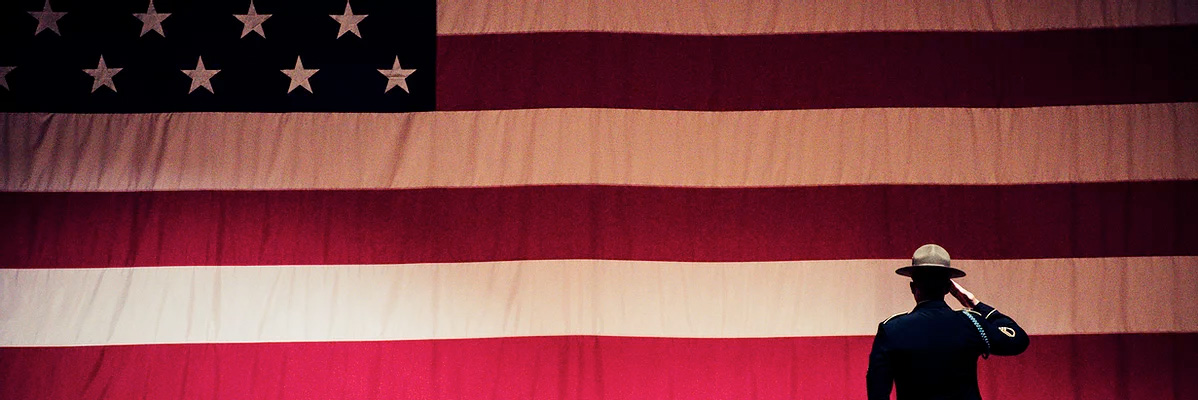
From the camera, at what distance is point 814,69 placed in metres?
3.35

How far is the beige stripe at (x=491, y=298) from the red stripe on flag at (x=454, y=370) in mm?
44

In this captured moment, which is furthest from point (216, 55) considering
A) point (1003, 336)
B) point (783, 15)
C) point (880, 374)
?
point (1003, 336)

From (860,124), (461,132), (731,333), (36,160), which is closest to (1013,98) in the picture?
(860,124)

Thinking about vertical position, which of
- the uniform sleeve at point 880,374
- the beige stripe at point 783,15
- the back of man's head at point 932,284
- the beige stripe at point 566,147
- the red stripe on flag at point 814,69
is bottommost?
the uniform sleeve at point 880,374

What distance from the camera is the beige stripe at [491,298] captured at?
3191 millimetres

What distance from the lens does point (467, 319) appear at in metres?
3.22

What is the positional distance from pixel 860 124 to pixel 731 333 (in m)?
0.91

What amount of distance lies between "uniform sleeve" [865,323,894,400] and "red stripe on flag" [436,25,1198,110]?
51.3 inches

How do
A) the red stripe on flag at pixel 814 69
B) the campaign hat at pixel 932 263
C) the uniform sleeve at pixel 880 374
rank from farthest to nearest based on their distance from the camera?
the red stripe on flag at pixel 814 69, the campaign hat at pixel 932 263, the uniform sleeve at pixel 880 374

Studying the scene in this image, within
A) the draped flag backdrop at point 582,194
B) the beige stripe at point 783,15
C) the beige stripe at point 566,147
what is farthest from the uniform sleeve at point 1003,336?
the beige stripe at point 783,15

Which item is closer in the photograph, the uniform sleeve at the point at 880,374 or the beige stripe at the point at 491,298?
the uniform sleeve at the point at 880,374

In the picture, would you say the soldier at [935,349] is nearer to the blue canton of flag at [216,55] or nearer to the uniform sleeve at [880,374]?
the uniform sleeve at [880,374]

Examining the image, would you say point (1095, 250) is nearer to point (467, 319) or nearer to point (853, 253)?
point (853, 253)

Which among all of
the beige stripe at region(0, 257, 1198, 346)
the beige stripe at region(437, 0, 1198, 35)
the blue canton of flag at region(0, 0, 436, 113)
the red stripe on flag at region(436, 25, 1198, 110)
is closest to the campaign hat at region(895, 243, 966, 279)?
the beige stripe at region(0, 257, 1198, 346)
